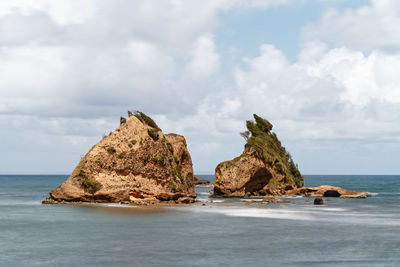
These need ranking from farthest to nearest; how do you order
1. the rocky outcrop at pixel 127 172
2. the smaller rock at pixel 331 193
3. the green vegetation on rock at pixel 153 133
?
the smaller rock at pixel 331 193
the green vegetation on rock at pixel 153 133
the rocky outcrop at pixel 127 172

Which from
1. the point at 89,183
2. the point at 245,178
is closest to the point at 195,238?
the point at 89,183

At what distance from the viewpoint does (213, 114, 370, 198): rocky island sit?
3211 inches

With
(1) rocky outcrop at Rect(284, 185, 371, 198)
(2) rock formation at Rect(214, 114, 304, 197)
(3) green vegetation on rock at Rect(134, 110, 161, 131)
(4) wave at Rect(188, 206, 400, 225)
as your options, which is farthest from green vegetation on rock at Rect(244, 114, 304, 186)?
(4) wave at Rect(188, 206, 400, 225)

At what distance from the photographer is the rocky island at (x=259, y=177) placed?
268 feet

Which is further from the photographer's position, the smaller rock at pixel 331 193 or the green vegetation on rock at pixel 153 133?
the smaller rock at pixel 331 193

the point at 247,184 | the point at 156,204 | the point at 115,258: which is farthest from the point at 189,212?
the point at 247,184

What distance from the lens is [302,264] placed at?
24.1 m

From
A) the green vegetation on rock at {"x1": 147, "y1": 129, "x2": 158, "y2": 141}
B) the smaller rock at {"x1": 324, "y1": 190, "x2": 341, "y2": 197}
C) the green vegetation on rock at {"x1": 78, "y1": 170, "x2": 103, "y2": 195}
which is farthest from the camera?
the smaller rock at {"x1": 324, "y1": 190, "x2": 341, "y2": 197}

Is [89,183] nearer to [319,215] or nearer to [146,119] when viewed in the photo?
[146,119]

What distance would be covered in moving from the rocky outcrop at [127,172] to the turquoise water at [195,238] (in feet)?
22.6

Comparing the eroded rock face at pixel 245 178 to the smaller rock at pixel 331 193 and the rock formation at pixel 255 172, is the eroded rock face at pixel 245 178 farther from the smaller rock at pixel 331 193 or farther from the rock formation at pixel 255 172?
the smaller rock at pixel 331 193

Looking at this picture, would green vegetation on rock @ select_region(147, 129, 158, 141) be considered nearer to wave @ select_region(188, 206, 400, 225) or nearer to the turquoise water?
wave @ select_region(188, 206, 400, 225)

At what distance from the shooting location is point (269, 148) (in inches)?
3536

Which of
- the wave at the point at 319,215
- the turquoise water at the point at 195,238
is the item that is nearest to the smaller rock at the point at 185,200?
the wave at the point at 319,215
